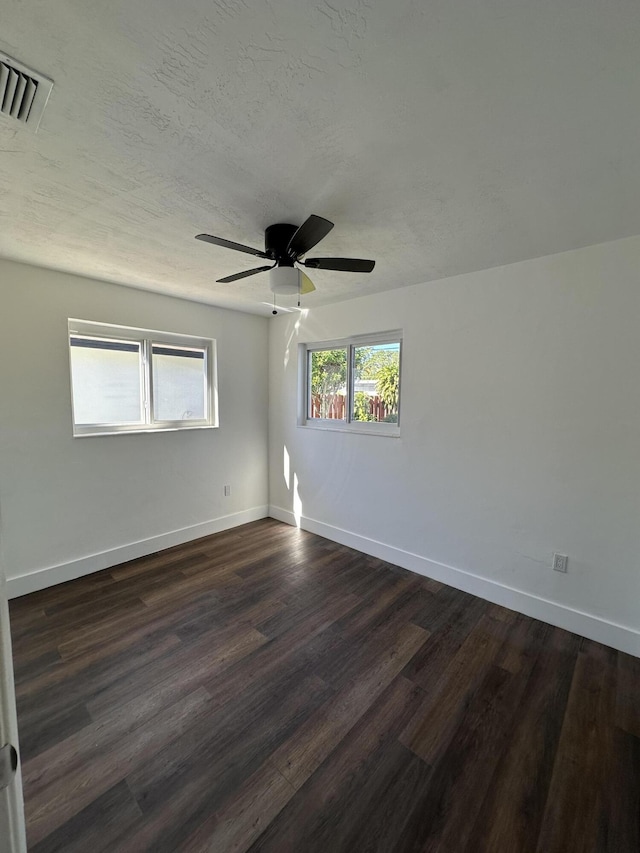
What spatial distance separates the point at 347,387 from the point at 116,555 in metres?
2.57

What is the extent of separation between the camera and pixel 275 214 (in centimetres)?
176

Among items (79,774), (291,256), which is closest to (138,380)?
(291,256)

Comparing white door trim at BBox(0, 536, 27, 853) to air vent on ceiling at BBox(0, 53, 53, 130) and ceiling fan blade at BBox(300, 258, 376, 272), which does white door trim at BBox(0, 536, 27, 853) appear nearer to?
air vent on ceiling at BBox(0, 53, 53, 130)

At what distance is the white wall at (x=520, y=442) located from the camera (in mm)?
2035

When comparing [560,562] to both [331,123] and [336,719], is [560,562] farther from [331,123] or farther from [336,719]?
[331,123]

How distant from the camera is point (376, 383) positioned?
3270 mm

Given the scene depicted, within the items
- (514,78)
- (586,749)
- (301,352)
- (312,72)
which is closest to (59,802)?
(586,749)

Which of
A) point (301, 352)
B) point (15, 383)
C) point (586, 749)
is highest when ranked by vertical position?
point (301, 352)

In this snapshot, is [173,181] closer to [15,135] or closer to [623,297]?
[15,135]

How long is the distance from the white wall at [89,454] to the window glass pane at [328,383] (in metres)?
0.75

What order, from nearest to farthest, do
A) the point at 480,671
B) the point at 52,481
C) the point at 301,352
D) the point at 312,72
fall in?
the point at 312,72 → the point at 480,671 → the point at 52,481 → the point at 301,352

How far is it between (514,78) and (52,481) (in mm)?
3380

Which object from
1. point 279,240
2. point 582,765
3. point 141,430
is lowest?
point 582,765

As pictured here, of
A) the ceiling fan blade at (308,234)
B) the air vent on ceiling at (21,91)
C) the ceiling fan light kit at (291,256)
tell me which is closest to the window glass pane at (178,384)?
the ceiling fan light kit at (291,256)
